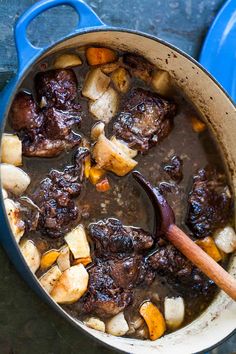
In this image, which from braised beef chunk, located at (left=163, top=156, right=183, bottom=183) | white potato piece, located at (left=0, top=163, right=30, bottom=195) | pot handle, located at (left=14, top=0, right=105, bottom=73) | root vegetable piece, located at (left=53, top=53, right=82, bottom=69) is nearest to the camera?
pot handle, located at (left=14, top=0, right=105, bottom=73)

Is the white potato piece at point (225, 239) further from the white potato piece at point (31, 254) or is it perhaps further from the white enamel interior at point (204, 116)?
the white potato piece at point (31, 254)

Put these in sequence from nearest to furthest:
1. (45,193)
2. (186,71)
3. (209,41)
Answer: (45,193) → (186,71) → (209,41)

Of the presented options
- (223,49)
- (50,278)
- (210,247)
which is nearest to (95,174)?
(50,278)

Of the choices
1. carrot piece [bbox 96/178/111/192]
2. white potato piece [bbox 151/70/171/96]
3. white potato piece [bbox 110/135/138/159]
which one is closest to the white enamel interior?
white potato piece [bbox 151/70/171/96]

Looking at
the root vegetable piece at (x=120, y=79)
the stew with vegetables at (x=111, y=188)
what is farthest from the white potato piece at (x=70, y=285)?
the root vegetable piece at (x=120, y=79)

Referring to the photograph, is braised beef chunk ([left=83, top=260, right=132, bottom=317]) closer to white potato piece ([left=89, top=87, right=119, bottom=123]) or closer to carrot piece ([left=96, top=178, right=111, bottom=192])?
carrot piece ([left=96, top=178, right=111, bottom=192])

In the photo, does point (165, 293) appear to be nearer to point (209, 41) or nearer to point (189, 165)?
point (189, 165)

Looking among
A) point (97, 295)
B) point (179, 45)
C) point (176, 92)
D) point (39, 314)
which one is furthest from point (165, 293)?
point (179, 45)
